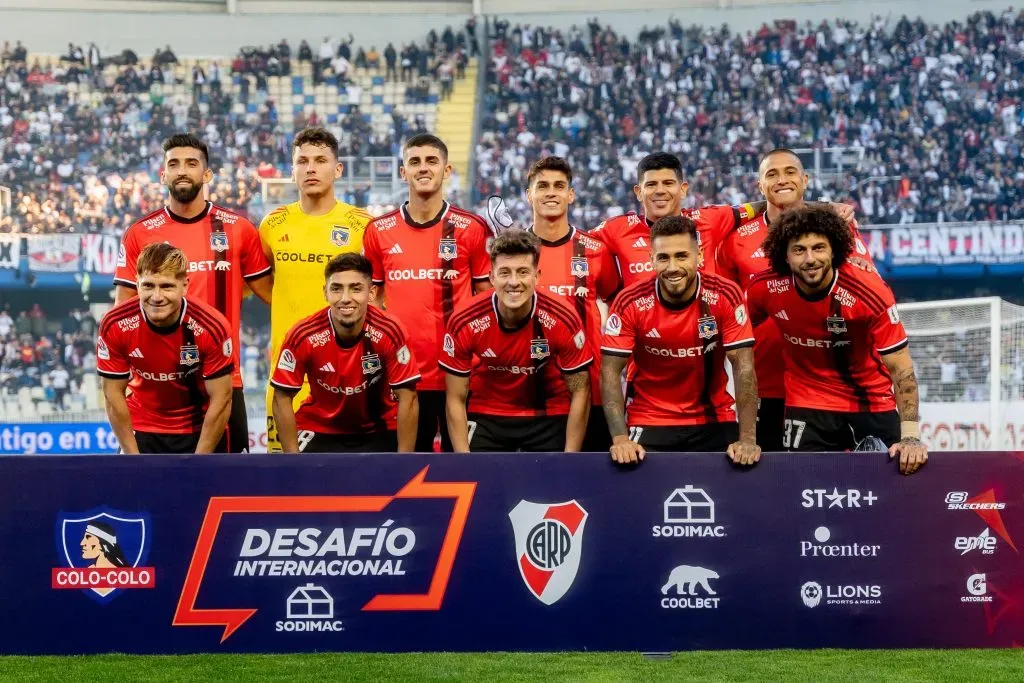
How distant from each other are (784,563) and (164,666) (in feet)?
8.02

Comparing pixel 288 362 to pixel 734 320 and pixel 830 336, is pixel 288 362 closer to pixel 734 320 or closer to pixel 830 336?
pixel 734 320

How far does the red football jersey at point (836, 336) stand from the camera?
201 inches

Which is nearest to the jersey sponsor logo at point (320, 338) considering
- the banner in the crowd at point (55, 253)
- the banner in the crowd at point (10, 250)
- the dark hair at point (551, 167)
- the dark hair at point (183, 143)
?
the dark hair at point (183, 143)

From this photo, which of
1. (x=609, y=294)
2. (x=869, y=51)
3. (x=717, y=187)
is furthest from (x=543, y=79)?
(x=609, y=294)

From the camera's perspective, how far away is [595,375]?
19.1 ft

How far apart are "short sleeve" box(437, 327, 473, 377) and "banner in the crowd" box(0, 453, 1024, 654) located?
2.70 ft

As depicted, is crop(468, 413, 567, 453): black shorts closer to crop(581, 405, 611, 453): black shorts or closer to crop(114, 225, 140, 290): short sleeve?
crop(581, 405, 611, 453): black shorts

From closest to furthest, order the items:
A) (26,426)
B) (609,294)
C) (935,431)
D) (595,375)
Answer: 1. (595,375)
2. (609,294)
3. (935,431)
4. (26,426)

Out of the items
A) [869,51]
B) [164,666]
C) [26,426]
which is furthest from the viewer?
A: [869,51]

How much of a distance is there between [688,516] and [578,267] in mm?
1893

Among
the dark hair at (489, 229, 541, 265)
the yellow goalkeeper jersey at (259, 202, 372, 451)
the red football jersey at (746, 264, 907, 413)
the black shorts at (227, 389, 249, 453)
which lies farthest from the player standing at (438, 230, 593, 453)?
the black shorts at (227, 389, 249, 453)

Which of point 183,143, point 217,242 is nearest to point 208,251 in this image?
point 217,242

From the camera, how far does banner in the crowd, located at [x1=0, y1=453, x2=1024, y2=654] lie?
4.52 m

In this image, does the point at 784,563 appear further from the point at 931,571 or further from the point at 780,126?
the point at 780,126
